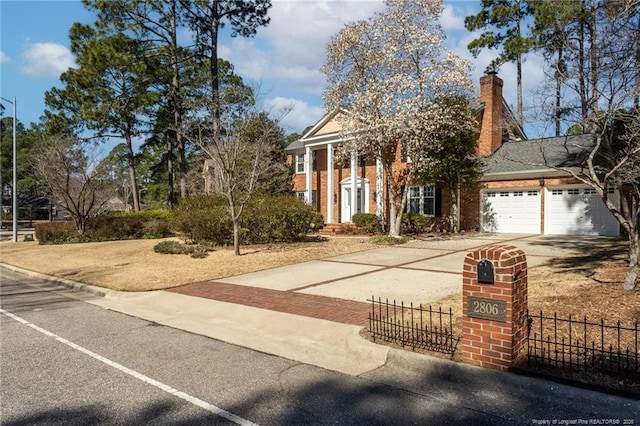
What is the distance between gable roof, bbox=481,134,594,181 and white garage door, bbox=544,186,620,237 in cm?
108

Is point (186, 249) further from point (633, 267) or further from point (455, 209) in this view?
point (633, 267)

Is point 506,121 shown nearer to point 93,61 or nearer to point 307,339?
point 307,339

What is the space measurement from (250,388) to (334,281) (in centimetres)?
600

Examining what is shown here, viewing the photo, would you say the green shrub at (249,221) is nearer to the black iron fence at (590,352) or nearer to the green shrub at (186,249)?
the green shrub at (186,249)

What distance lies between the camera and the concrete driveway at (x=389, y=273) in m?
9.07

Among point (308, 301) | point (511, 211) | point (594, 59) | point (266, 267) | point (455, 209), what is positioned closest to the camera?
point (594, 59)

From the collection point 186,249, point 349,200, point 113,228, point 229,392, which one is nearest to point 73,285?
point 186,249

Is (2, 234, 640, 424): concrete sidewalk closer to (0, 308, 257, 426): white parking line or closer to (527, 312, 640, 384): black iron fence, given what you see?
(527, 312, 640, 384): black iron fence

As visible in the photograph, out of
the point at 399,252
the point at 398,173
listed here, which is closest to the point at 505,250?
the point at 399,252

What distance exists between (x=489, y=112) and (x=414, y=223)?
713 cm

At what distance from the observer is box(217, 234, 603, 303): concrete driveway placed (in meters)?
9.07

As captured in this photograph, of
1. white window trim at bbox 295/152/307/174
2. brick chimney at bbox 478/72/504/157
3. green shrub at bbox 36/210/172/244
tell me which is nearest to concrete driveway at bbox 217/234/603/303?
brick chimney at bbox 478/72/504/157

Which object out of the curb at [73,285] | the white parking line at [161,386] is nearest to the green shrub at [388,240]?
the curb at [73,285]

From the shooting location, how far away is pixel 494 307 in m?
4.63
